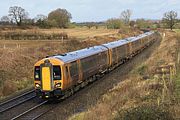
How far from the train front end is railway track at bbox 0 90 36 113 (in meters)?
1.72

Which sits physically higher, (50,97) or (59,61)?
(59,61)

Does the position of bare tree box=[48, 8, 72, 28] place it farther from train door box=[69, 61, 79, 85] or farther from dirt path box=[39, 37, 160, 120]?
train door box=[69, 61, 79, 85]

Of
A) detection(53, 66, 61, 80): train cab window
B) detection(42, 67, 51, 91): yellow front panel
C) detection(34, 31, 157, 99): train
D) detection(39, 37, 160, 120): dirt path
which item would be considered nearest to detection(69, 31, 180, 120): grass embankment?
detection(39, 37, 160, 120): dirt path

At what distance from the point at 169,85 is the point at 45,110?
22.0 ft

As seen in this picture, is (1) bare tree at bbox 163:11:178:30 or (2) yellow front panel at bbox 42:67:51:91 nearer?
(2) yellow front panel at bbox 42:67:51:91

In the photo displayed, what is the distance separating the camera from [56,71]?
2022 cm

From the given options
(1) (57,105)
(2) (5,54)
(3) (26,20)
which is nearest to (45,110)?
(1) (57,105)

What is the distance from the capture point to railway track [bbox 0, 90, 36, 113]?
20.0 metres

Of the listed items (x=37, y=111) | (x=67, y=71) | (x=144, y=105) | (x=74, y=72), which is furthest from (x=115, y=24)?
(x=144, y=105)

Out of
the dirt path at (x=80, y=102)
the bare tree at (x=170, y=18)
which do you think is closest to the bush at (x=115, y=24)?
the bare tree at (x=170, y=18)

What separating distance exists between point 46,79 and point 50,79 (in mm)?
249

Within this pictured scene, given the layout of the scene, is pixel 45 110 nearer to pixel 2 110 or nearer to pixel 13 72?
pixel 2 110

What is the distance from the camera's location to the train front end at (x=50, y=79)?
20.1 m

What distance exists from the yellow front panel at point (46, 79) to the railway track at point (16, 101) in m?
2.03
